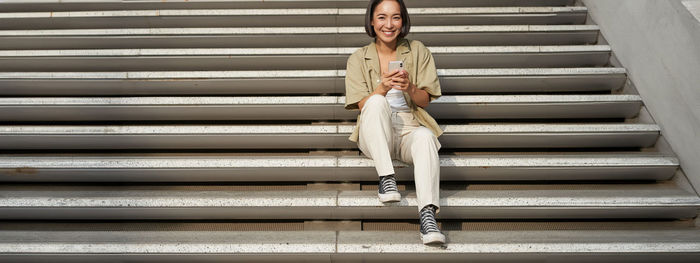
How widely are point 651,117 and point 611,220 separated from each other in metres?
0.67

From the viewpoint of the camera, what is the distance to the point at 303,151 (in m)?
2.47

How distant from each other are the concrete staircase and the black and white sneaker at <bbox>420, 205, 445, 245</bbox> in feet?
0.23

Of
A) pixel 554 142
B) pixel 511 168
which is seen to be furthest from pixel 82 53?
pixel 554 142

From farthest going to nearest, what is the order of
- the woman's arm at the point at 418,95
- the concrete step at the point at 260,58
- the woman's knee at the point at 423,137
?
the concrete step at the point at 260,58 < the woman's arm at the point at 418,95 < the woman's knee at the point at 423,137

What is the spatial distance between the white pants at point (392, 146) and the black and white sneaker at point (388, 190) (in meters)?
0.04

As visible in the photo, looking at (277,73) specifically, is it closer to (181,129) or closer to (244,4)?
(181,129)

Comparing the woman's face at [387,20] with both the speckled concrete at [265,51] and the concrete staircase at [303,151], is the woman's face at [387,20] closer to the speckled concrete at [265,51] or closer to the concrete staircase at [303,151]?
the concrete staircase at [303,151]

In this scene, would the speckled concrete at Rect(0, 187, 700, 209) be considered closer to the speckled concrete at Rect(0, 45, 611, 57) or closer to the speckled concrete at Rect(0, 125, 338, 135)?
the speckled concrete at Rect(0, 125, 338, 135)

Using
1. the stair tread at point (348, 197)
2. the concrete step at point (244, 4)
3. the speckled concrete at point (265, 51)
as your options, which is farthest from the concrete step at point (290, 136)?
the concrete step at point (244, 4)

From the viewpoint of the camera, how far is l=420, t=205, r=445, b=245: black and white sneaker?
6.05ft

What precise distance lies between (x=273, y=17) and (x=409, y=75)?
1.45m

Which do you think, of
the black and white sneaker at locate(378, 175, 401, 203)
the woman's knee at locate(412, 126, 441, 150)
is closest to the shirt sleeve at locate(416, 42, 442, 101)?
the woman's knee at locate(412, 126, 441, 150)

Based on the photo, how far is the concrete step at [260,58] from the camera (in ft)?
9.27

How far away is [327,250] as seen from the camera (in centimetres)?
194
